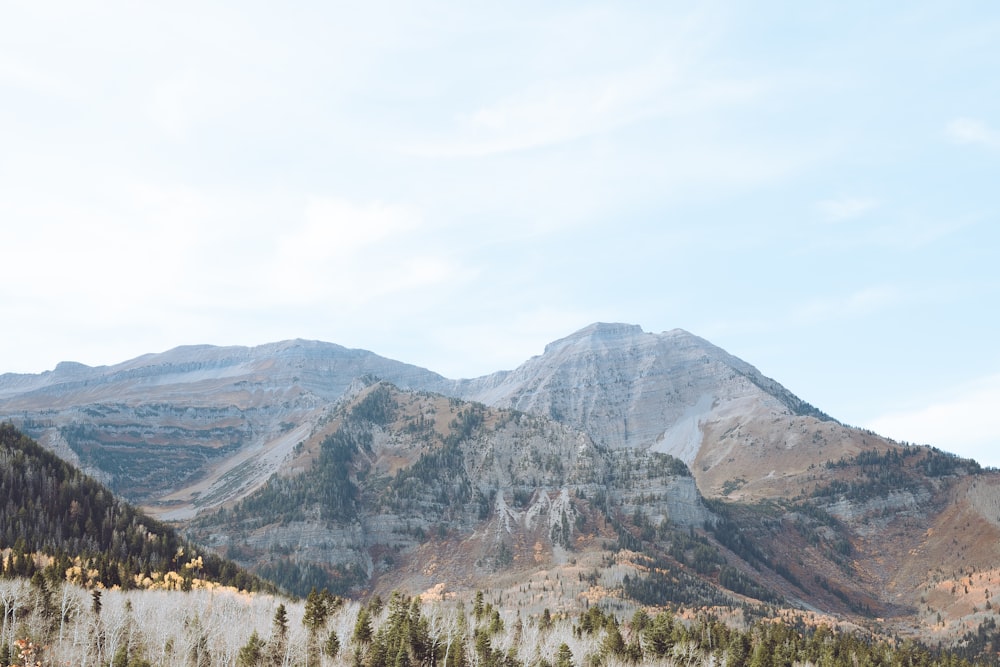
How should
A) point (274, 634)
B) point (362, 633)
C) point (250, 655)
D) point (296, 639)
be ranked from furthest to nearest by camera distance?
1. point (362, 633)
2. point (296, 639)
3. point (274, 634)
4. point (250, 655)

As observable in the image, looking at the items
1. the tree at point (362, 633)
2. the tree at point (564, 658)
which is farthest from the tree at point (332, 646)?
the tree at point (564, 658)

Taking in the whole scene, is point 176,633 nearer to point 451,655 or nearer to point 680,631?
point 451,655

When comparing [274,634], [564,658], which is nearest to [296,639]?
[274,634]

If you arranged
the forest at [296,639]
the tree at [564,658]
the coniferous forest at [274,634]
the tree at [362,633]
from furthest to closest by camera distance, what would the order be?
the tree at [362,633] → the tree at [564,658] → the coniferous forest at [274,634] → the forest at [296,639]

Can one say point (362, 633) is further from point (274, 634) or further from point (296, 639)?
point (274, 634)

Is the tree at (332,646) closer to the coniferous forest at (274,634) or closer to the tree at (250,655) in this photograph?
the coniferous forest at (274,634)

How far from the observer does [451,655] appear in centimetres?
11719

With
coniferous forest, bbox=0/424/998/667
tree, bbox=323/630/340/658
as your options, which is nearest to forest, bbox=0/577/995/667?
tree, bbox=323/630/340/658

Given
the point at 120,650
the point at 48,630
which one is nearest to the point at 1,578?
the point at 48,630

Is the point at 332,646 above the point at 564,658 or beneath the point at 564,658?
above

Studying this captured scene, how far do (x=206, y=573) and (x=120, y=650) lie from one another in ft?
317

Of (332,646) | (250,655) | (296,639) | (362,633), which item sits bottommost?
(296,639)

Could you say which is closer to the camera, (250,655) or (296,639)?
(250,655)

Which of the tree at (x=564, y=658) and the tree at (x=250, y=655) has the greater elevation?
the tree at (x=250, y=655)
